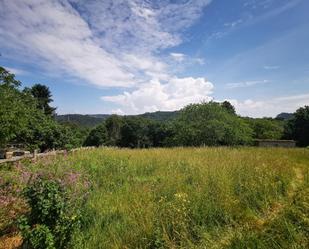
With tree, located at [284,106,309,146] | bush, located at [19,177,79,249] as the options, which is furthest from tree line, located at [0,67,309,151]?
bush, located at [19,177,79,249]

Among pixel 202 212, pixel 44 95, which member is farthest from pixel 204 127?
pixel 44 95

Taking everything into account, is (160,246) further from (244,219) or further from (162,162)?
(162,162)

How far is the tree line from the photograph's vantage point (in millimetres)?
10414

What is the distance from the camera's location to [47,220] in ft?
13.2

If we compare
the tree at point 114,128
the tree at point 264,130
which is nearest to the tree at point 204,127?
the tree at point 264,130

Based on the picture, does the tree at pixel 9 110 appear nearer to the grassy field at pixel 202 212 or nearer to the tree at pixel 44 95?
the grassy field at pixel 202 212

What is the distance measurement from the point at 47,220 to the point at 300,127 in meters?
57.0

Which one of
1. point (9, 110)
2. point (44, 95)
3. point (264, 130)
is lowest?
point (9, 110)

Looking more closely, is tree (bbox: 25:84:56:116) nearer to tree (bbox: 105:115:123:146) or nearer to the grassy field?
tree (bbox: 105:115:123:146)

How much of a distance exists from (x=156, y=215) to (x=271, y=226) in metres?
1.72

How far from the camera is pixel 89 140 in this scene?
76000 mm

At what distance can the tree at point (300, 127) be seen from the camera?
51.2 m

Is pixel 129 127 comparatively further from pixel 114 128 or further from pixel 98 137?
pixel 98 137

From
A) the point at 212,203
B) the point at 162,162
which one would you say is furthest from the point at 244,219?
the point at 162,162
